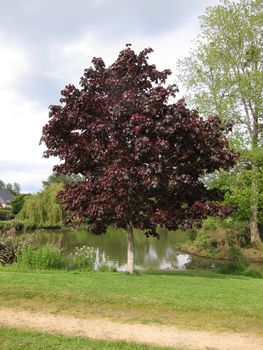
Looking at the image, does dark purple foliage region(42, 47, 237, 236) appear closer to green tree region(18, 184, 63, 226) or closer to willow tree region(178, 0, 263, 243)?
willow tree region(178, 0, 263, 243)

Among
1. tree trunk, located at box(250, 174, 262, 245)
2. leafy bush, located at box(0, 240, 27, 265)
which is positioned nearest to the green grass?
leafy bush, located at box(0, 240, 27, 265)

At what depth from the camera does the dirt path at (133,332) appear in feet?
18.5

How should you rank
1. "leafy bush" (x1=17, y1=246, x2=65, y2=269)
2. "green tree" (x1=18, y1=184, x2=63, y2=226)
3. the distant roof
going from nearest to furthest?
"leafy bush" (x1=17, y1=246, x2=65, y2=269)
"green tree" (x1=18, y1=184, x2=63, y2=226)
the distant roof

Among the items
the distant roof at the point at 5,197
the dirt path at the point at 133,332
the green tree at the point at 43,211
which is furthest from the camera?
the distant roof at the point at 5,197

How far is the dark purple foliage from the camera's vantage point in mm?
9914

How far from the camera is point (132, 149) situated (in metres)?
10.5

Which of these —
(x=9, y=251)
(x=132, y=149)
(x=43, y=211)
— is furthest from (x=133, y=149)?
(x=43, y=211)

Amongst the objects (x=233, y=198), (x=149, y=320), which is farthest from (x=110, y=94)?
(x=233, y=198)

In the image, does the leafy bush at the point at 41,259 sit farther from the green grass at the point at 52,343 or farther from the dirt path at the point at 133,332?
the green grass at the point at 52,343

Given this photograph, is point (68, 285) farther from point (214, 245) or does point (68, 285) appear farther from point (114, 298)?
point (214, 245)

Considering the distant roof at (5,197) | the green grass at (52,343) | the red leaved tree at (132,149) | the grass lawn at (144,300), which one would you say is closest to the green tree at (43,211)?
the red leaved tree at (132,149)

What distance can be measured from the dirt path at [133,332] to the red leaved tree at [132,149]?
3844mm

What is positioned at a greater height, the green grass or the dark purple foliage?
the dark purple foliage

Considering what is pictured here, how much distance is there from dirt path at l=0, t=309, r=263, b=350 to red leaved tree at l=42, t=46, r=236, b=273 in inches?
151
